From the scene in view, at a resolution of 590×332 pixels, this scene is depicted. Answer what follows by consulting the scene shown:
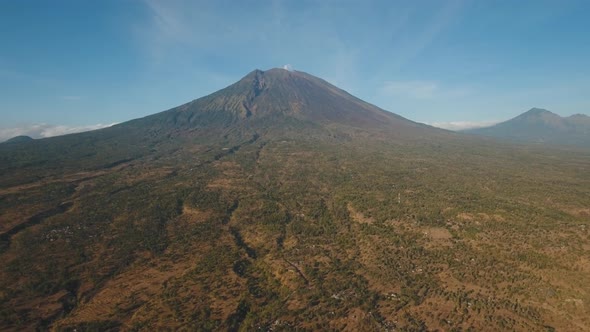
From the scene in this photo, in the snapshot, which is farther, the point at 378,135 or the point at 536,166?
the point at 378,135

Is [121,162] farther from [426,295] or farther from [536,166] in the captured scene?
[536,166]

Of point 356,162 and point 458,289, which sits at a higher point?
point 356,162

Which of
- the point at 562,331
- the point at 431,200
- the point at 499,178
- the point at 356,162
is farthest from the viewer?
the point at 356,162

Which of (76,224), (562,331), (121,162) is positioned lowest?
(562,331)

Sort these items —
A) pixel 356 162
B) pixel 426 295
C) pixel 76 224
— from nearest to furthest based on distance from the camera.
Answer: pixel 426 295
pixel 76 224
pixel 356 162

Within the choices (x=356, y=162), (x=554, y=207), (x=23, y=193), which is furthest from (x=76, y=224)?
(x=554, y=207)

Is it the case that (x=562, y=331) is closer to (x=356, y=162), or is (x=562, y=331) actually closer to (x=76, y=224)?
(x=76, y=224)

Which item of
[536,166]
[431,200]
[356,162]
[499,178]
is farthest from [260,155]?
[536,166]
